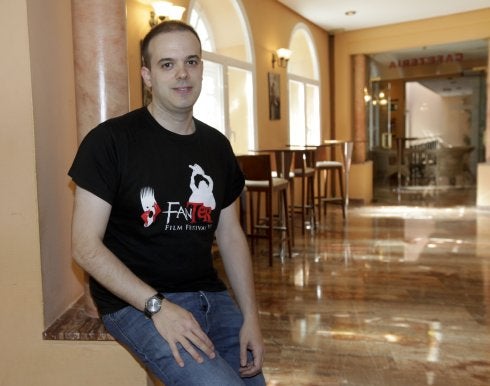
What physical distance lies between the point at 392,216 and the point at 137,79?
13.3 feet

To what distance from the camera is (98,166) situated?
1261mm

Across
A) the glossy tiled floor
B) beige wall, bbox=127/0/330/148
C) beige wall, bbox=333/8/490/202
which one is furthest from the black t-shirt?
beige wall, bbox=333/8/490/202

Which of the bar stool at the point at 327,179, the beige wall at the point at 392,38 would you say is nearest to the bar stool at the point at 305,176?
the bar stool at the point at 327,179

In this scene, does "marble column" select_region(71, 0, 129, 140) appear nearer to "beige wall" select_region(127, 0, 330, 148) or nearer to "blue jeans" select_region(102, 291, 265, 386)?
"blue jeans" select_region(102, 291, 265, 386)

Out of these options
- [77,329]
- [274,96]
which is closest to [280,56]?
[274,96]

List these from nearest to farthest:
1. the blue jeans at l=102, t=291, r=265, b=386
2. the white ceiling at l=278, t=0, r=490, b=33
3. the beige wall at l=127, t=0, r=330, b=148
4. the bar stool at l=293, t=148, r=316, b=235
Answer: the blue jeans at l=102, t=291, r=265, b=386 < the bar stool at l=293, t=148, r=316, b=235 < the beige wall at l=127, t=0, r=330, b=148 < the white ceiling at l=278, t=0, r=490, b=33

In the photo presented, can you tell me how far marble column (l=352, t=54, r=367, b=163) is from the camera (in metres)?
8.41

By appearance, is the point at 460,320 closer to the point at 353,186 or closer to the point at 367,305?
the point at 367,305

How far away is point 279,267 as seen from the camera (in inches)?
164

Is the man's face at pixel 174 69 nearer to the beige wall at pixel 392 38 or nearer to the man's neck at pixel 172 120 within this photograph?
the man's neck at pixel 172 120

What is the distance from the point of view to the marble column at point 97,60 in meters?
1.94

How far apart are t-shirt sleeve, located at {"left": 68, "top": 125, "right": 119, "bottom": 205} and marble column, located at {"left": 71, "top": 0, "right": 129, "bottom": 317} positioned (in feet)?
2.26

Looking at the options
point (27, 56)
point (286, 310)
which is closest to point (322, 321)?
point (286, 310)

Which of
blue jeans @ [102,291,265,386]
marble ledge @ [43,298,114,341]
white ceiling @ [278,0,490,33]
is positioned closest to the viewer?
blue jeans @ [102,291,265,386]
